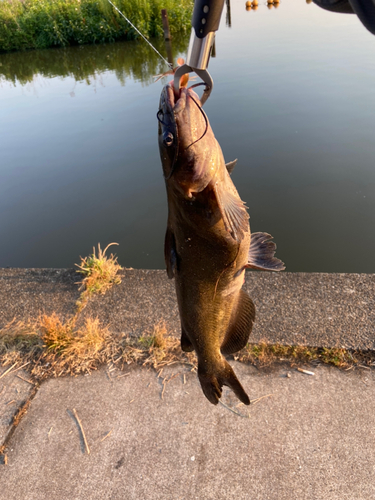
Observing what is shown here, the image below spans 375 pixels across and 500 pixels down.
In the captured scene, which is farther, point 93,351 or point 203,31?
point 93,351

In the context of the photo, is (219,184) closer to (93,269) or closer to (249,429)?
(249,429)

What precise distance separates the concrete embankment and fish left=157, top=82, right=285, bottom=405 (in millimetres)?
771

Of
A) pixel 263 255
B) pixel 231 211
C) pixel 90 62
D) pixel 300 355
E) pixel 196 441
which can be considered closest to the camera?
pixel 231 211

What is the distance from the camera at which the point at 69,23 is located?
20812 millimetres

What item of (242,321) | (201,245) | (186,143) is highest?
(186,143)

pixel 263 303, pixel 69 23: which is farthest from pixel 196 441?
pixel 69 23

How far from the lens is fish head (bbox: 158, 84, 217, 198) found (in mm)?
1337

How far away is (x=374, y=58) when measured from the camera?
1207cm

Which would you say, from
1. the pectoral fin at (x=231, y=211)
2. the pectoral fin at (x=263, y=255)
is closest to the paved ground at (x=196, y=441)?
the pectoral fin at (x=263, y=255)

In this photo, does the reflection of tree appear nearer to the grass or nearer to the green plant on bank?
the green plant on bank

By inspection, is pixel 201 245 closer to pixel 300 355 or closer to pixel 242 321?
pixel 242 321

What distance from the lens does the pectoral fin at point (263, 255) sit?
1.76m

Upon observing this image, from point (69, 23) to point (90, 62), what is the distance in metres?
4.89

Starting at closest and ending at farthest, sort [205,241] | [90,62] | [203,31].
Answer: [203,31] < [205,241] < [90,62]
